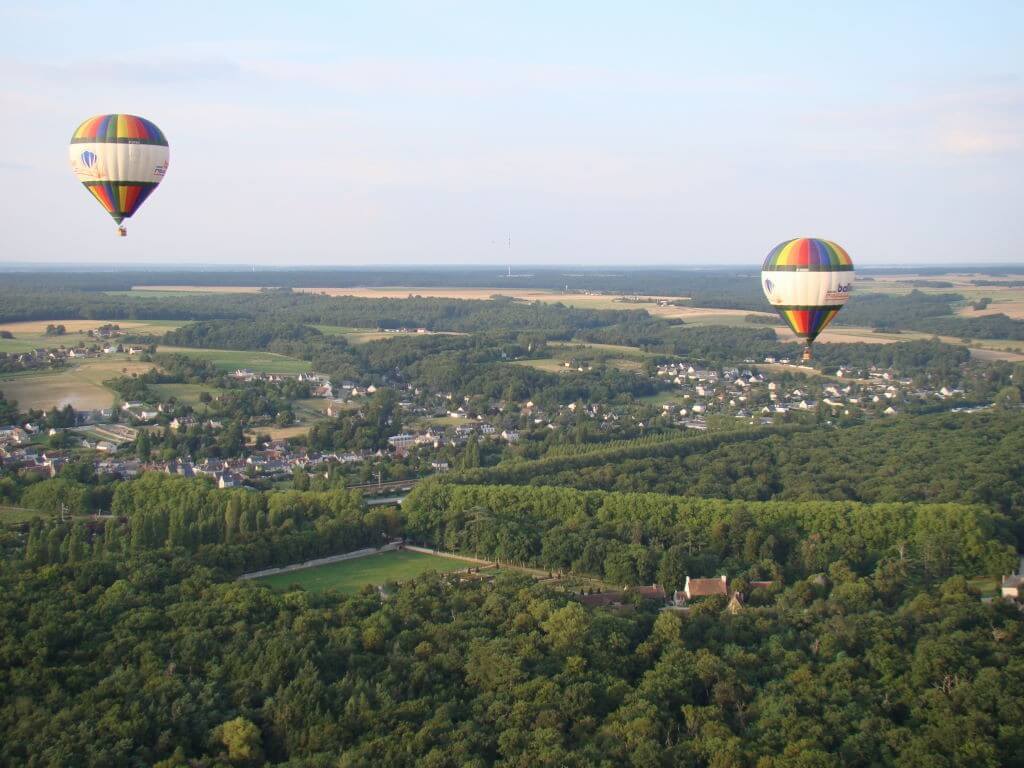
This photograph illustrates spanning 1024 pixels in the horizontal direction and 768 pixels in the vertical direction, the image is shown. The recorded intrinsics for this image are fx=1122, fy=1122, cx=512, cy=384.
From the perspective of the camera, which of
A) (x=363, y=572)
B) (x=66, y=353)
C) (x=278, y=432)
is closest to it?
(x=363, y=572)

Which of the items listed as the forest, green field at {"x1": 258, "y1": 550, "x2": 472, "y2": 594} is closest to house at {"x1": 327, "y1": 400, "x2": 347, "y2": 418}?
the forest

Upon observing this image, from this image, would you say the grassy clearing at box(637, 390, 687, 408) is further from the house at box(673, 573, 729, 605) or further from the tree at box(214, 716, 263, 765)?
the tree at box(214, 716, 263, 765)

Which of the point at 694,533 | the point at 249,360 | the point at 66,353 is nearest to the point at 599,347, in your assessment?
the point at 249,360

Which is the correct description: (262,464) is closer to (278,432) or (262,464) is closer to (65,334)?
(278,432)

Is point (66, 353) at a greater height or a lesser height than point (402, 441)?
greater

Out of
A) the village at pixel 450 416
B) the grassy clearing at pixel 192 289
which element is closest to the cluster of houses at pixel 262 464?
the village at pixel 450 416

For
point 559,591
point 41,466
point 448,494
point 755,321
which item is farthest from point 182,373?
point 755,321

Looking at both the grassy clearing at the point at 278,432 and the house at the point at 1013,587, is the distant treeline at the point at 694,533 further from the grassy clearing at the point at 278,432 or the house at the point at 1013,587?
the grassy clearing at the point at 278,432

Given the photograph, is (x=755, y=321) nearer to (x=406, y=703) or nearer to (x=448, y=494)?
(x=448, y=494)
